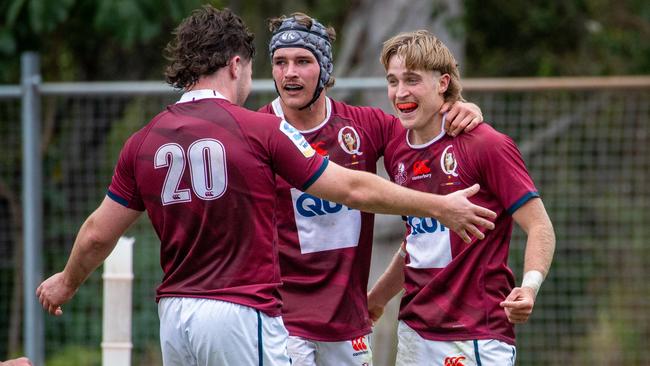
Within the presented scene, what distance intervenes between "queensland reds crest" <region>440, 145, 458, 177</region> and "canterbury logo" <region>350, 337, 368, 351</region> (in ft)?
3.38

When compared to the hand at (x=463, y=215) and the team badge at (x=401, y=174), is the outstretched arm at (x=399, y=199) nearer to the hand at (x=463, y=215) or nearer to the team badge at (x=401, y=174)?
the hand at (x=463, y=215)

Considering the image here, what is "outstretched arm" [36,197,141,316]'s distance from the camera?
185 inches

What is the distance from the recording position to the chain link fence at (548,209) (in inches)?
335

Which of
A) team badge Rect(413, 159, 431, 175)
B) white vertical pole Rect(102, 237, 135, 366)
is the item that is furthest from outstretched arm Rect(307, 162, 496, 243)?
white vertical pole Rect(102, 237, 135, 366)

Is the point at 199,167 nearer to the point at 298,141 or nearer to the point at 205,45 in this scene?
the point at 298,141

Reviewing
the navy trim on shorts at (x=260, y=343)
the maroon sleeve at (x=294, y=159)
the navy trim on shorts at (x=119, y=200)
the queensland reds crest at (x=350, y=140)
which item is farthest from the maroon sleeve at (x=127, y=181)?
the queensland reds crest at (x=350, y=140)

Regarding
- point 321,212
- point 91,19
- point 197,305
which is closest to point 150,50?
point 91,19

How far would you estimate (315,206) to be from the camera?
533 cm

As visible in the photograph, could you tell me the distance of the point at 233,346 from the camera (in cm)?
441

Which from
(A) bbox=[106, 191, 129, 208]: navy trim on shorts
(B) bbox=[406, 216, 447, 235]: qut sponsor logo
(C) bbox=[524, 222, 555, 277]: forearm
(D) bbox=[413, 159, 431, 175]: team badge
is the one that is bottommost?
(C) bbox=[524, 222, 555, 277]: forearm

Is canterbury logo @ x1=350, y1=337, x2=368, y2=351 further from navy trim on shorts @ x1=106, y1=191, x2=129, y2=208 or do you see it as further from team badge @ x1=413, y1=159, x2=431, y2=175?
navy trim on shorts @ x1=106, y1=191, x2=129, y2=208

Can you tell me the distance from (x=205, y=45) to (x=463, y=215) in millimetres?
1295

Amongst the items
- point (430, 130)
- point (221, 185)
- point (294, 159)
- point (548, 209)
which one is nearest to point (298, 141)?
point (294, 159)

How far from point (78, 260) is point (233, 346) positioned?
0.90m
